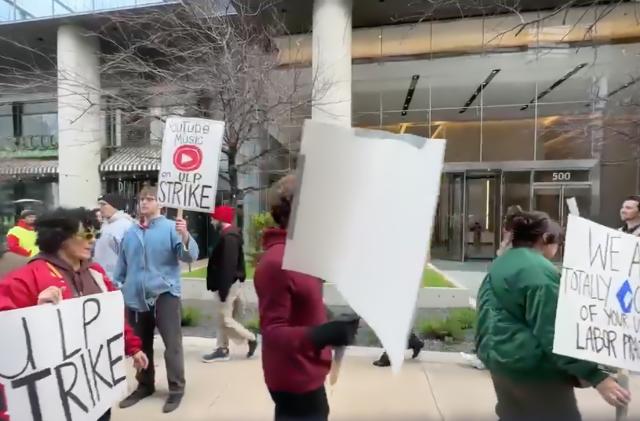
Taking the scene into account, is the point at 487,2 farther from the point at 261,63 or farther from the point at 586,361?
the point at 586,361

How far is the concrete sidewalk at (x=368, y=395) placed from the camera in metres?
4.23

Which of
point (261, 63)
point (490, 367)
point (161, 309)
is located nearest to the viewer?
point (490, 367)

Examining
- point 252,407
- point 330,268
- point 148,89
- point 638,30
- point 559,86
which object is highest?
point 638,30

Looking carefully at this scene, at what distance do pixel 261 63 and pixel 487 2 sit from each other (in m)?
4.24

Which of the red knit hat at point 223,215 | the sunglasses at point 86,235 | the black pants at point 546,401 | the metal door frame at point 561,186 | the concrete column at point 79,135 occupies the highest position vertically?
the concrete column at point 79,135

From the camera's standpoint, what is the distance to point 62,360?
2236mm

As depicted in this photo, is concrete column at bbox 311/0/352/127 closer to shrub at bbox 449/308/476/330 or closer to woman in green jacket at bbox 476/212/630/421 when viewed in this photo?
shrub at bbox 449/308/476/330

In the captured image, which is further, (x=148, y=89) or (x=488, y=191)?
(x=488, y=191)

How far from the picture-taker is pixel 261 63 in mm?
9031

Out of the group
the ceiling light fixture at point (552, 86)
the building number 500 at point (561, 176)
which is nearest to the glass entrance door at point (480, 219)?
the building number 500 at point (561, 176)

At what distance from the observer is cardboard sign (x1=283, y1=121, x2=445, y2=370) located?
1733mm

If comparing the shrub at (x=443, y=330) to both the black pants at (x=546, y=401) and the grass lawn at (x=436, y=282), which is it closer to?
the grass lawn at (x=436, y=282)

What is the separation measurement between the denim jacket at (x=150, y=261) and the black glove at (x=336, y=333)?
2.54 metres

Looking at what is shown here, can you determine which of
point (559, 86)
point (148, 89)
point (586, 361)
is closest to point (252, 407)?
point (586, 361)
